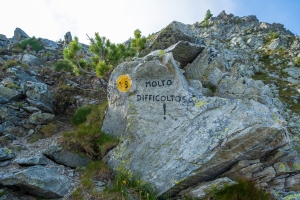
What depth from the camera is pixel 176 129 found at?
9469mm

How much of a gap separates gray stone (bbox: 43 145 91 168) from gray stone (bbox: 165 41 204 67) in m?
7.74

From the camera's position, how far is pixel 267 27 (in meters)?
65.9

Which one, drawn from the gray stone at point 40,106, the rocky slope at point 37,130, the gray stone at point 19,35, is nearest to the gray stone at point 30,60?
the rocky slope at point 37,130

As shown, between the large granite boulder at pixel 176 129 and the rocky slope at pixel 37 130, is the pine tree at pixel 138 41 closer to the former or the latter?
the rocky slope at pixel 37 130

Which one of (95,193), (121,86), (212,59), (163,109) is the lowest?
(95,193)

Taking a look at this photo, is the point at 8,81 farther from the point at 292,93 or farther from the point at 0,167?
the point at 292,93

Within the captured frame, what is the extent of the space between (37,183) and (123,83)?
5.70 metres

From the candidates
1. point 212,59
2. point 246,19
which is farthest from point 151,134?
point 246,19

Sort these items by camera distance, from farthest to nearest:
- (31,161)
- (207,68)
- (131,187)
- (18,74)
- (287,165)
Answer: (18,74), (207,68), (31,161), (131,187), (287,165)

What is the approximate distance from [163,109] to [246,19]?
77563 millimetres

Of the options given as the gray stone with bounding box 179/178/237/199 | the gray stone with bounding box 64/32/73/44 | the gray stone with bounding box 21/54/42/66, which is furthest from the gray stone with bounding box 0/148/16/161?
the gray stone with bounding box 64/32/73/44

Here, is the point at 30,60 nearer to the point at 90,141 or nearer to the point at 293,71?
the point at 90,141

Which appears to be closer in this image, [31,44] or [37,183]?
[37,183]

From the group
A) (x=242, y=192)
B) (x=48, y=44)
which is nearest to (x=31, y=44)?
(x=48, y=44)
